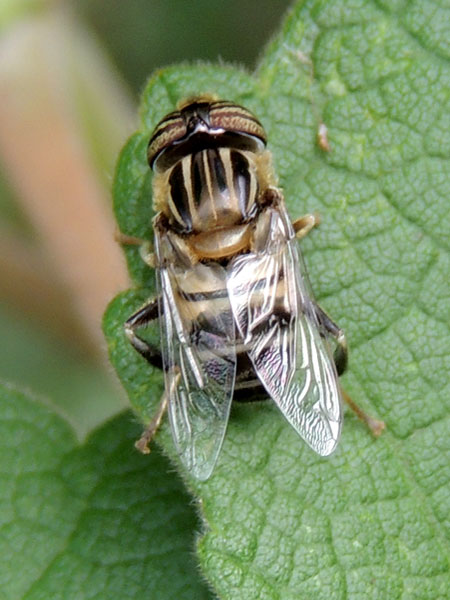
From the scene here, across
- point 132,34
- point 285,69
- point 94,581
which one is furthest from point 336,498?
point 132,34

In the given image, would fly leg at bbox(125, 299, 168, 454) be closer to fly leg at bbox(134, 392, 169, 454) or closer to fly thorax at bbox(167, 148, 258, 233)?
fly leg at bbox(134, 392, 169, 454)

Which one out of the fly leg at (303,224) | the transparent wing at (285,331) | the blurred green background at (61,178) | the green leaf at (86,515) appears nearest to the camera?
the transparent wing at (285,331)

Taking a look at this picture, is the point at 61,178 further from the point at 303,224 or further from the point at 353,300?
the point at 353,300

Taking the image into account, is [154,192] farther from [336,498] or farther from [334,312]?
[336,498]

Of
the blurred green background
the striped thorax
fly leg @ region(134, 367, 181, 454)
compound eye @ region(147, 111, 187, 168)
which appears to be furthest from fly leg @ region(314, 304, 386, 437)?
the blurred green background

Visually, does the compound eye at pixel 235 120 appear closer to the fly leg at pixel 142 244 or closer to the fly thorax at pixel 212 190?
the fly thorax at pixel 212 190

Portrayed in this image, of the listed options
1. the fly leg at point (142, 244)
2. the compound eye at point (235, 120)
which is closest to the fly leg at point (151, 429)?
the fly leg at point (142, 244)

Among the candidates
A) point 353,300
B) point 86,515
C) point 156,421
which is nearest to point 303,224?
point 353,300
